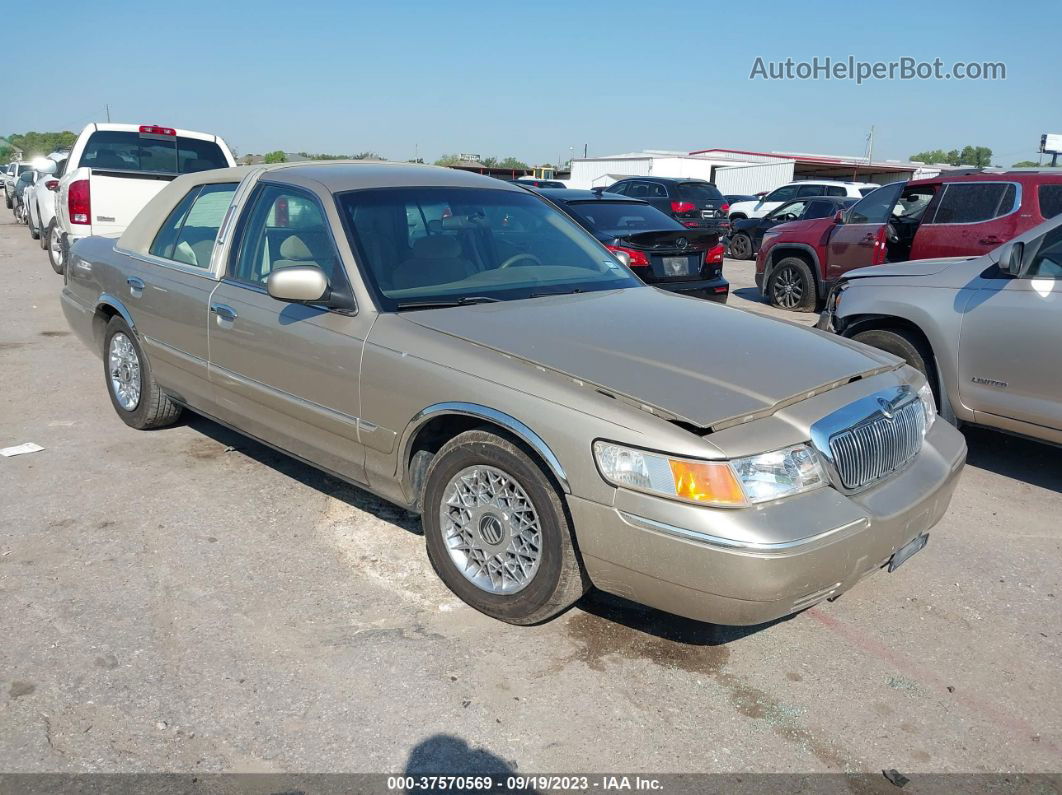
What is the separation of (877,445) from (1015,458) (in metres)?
3.25

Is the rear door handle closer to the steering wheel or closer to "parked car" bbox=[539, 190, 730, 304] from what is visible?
the steering wheel

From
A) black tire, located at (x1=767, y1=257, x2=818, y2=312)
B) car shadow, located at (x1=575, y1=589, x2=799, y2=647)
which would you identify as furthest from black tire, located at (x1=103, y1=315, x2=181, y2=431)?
black tire, located at (x1=767, y1=257, x2=818, y2=312)

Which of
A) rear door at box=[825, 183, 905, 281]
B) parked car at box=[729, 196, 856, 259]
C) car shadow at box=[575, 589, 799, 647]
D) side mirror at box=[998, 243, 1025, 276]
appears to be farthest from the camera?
parked car at box=[729, 196, 856, 259]

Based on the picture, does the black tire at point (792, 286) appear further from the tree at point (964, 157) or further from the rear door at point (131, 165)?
the tree at point (964, 157)

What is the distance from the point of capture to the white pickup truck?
10.4 m

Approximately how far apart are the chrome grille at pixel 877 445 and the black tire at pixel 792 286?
805 centimetres

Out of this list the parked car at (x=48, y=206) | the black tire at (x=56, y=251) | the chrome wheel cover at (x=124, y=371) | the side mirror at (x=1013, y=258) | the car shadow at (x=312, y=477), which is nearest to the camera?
the car shadow at (x=312, y=477)

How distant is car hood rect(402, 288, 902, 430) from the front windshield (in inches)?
7.8

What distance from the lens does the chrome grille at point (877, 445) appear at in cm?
308

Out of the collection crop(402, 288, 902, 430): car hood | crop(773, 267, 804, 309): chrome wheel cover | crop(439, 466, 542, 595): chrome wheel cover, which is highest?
crop(402, 288, 902, 430): car hood

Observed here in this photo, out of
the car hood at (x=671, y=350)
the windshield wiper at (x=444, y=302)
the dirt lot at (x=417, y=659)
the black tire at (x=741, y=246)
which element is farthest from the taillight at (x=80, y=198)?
the black tire at (x=741, y=246)

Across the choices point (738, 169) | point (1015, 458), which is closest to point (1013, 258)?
point (1015, 458)

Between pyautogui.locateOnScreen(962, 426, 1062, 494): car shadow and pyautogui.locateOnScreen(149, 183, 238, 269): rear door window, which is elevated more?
pyautogui.locateOnScreen(149, 183, 238, 269): rear door window

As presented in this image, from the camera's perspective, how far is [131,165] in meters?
10.9
